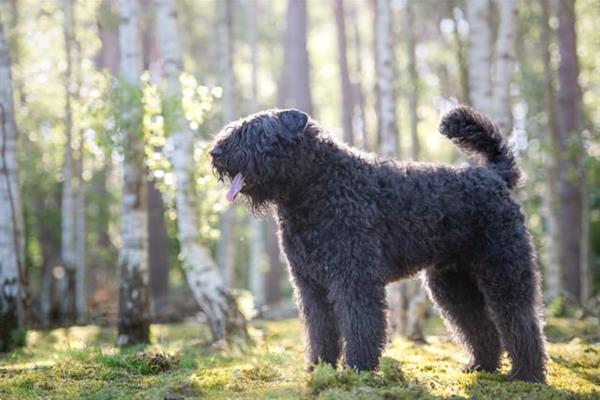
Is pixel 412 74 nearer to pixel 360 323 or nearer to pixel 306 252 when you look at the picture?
pixel 306 252

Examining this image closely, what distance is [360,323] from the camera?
5.13 m

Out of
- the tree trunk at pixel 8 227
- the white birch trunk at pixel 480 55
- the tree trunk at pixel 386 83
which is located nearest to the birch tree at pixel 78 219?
the tree trunk at pixel 8 227

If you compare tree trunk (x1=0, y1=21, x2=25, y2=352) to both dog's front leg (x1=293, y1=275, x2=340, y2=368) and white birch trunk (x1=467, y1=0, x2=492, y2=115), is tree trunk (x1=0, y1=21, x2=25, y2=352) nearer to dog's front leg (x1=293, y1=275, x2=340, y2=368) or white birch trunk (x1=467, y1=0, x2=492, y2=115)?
dog's front leg (x1=293, y1=275, x2=340, y2=368)

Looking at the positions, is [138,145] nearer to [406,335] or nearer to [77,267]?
[406,335]

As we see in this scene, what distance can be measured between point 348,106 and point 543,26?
19.8 ft

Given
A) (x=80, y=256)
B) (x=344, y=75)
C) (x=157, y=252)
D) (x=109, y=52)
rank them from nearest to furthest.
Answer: (x=80, y=256), (x=157, y=252), (x=109, y=52), (x=344, y=75)

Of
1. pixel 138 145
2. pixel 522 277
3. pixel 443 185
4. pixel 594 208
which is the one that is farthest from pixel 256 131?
pixel 594 208

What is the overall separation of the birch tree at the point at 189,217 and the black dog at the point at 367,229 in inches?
105

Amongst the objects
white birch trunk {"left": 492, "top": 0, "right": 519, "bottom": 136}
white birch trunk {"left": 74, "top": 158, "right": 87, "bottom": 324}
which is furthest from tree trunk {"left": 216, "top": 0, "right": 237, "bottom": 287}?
white birch trunk {"left": 492, "top": 0, "right": 519, "bottom": 136}

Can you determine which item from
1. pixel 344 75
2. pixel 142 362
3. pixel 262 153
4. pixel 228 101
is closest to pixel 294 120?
pixel 262 153

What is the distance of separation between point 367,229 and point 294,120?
100cm

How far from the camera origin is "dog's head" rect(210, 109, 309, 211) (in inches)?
208

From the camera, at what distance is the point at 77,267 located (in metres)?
13.7

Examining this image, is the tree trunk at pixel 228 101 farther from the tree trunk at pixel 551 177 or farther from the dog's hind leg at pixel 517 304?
the dog's hind leg at pixel 517 304
